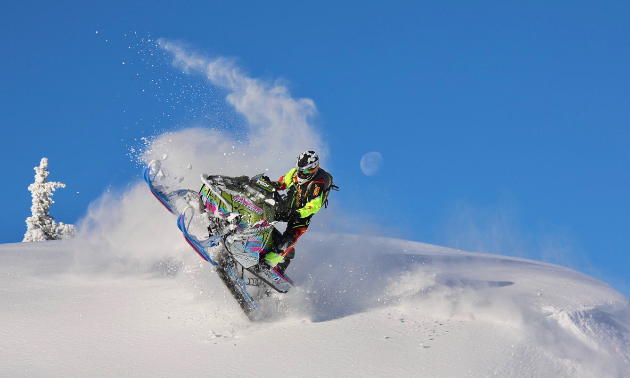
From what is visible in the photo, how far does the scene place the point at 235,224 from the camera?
6.50 meters

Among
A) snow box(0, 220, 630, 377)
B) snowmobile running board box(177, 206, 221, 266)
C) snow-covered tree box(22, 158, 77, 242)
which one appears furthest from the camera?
snow-covered tree box(22, 158, 77, 242)

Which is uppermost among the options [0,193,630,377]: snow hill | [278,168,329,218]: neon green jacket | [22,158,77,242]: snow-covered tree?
[22,158,77,242]: snow-covered tree

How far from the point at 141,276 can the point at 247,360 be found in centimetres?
417

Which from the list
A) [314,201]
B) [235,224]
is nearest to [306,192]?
[314,201]

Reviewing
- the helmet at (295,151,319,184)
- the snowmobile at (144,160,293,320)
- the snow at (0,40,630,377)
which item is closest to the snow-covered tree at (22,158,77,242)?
the snow at (0,40,630,377)

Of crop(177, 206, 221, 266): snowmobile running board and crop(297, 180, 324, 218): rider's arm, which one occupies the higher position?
crop(297, 180, 324, 218): rider's arm

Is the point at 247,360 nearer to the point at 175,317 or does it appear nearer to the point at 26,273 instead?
the point at 175,317

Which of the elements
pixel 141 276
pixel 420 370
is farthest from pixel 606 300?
pixel 141 276

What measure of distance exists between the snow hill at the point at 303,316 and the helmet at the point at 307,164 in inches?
75.8

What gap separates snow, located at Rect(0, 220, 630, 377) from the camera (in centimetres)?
532

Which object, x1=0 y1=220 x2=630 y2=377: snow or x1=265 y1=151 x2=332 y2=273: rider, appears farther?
x1=265 y1=151 x2=332 y2=273: rider

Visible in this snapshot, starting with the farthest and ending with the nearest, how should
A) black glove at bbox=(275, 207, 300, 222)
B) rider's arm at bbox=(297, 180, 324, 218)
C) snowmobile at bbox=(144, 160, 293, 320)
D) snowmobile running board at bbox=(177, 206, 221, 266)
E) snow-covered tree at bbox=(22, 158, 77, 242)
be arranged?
1. snow-covered tree at bbox=(22, 158, 77, 242)
2. rider's arm at bbox=(297, 180, 324, 218)
3. black glove at bbox=(275, 207, 300, 222)
4. snowmobile at bbox=(144, 160, 293, 320)
5. snowmobile running board at bbox=(177, 206, 221, 266)

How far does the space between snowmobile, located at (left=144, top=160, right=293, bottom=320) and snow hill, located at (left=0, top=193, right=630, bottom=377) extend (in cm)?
53

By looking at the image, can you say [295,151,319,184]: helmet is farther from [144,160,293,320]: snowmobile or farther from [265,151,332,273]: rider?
[144,160,293,320]: snowmobile
